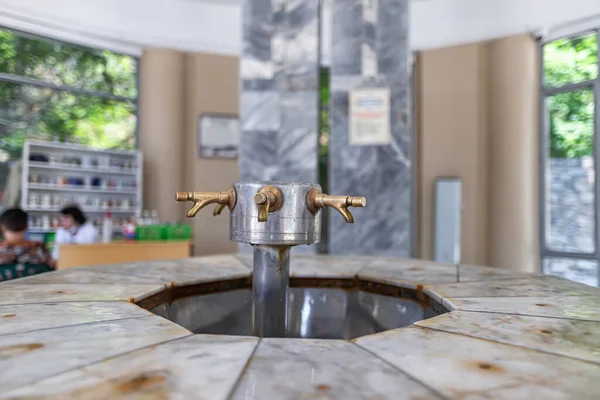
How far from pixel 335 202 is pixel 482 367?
446 mm

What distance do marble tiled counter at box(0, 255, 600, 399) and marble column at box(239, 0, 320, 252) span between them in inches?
89.6

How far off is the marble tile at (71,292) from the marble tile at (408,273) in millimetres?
549

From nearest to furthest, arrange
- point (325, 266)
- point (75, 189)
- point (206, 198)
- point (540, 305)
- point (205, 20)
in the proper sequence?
1. point (540, 305)
2. point (206, 198)
3. point (325, 266)
4. point (75, 189)
5. point (205, 20)

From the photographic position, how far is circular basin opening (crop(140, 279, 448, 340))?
3.86 ft

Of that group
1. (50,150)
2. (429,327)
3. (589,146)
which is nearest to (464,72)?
(589,146)

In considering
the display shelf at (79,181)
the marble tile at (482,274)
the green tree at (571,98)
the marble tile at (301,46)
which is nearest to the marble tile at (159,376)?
the marble tile at (482,274)

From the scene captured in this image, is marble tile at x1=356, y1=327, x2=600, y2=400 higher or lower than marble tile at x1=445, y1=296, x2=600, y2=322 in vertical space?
lower

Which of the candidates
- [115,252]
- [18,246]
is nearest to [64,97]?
[115,252]

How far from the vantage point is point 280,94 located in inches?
126

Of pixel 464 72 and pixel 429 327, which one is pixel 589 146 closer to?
pixel 464 72

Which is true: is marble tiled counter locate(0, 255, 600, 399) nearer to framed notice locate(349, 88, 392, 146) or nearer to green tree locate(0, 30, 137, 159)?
framed notice locate(349, 88, 392, 146)

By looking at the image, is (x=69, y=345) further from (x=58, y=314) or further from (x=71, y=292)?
(x=71, y=292)

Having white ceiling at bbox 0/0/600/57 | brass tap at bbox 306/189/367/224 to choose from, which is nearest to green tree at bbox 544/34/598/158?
white ceiling at bbox 0/0/600/57

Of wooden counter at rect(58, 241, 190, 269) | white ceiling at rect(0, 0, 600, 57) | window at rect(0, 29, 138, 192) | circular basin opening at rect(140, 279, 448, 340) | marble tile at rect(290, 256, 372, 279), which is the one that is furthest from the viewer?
window at rect(0, 29, 138, 192)
